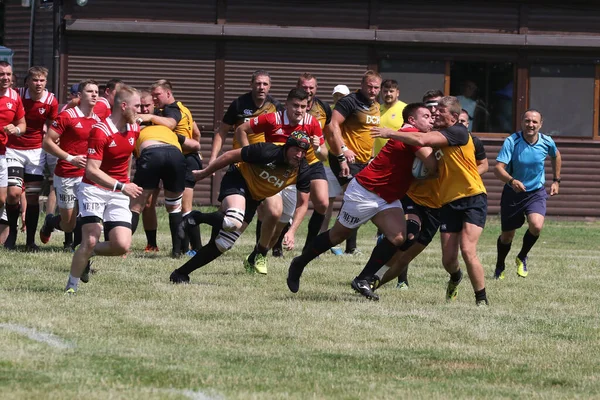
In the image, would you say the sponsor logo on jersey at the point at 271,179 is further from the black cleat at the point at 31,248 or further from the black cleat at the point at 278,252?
the black cleat at the point at 31,248

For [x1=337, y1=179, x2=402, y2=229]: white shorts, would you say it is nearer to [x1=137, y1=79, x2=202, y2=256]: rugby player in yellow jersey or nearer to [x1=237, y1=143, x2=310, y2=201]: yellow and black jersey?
[x1=237, y1=143, x2=310, y2=201]: yellow and black jersey

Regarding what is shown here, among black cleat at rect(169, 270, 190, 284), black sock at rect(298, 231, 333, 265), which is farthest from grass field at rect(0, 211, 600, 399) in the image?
black sock at rect(298, 231, 333, 265)

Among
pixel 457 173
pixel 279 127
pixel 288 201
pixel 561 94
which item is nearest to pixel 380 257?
pixel 457 173

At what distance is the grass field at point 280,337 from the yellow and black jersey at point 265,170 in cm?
90

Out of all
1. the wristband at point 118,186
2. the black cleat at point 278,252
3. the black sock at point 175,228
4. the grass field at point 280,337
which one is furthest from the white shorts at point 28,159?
the wristband at point 118,186

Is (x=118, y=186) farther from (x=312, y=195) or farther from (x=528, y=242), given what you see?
(x=528, y=242)

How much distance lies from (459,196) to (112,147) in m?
2.93

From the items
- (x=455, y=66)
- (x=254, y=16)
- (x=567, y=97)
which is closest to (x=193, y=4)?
(x=254, y=16)

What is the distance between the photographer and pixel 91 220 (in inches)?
395

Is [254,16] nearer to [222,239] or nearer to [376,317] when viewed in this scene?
[222,239]

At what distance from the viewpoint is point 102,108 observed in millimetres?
13617

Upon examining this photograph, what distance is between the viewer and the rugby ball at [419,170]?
1027cm

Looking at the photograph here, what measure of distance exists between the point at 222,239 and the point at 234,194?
2.09 feet

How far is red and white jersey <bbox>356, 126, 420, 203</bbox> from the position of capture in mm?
10352
